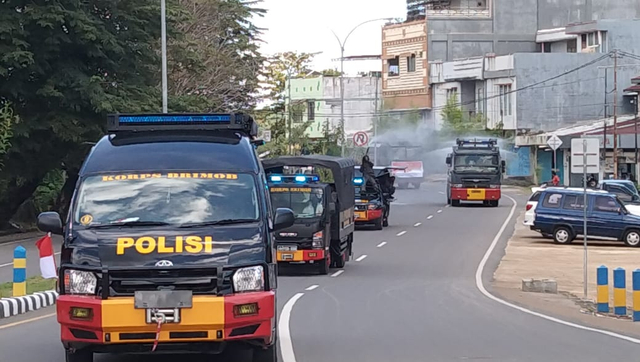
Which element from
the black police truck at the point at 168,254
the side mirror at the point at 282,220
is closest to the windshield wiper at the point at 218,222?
the black police truck at the point at 168,254

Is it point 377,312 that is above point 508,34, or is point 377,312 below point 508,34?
below

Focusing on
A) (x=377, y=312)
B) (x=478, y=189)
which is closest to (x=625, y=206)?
(x=478, y=189)

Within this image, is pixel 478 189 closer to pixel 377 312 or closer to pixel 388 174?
pixel 388 174

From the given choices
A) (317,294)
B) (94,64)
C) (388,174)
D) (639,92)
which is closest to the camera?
(317,294)

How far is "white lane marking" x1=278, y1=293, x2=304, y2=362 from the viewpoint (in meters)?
11.8

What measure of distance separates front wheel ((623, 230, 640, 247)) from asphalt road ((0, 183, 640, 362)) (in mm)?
7909

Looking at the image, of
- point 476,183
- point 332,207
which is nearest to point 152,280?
point 332,207

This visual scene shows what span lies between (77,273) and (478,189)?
155 ft

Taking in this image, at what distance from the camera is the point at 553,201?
36.9m

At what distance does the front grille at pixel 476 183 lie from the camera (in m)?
55.2

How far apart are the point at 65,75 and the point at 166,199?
92.6 feet

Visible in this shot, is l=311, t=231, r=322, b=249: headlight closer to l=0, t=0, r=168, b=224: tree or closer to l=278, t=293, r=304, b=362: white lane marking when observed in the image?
l=278, t=293, r=304, b=362: white lane marking

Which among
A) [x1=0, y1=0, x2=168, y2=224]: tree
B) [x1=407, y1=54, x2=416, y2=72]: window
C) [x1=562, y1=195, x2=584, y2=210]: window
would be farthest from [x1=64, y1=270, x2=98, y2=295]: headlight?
[x1=407, y1=54, x2=416, y2=72]: window

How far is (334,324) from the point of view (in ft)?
49.8
